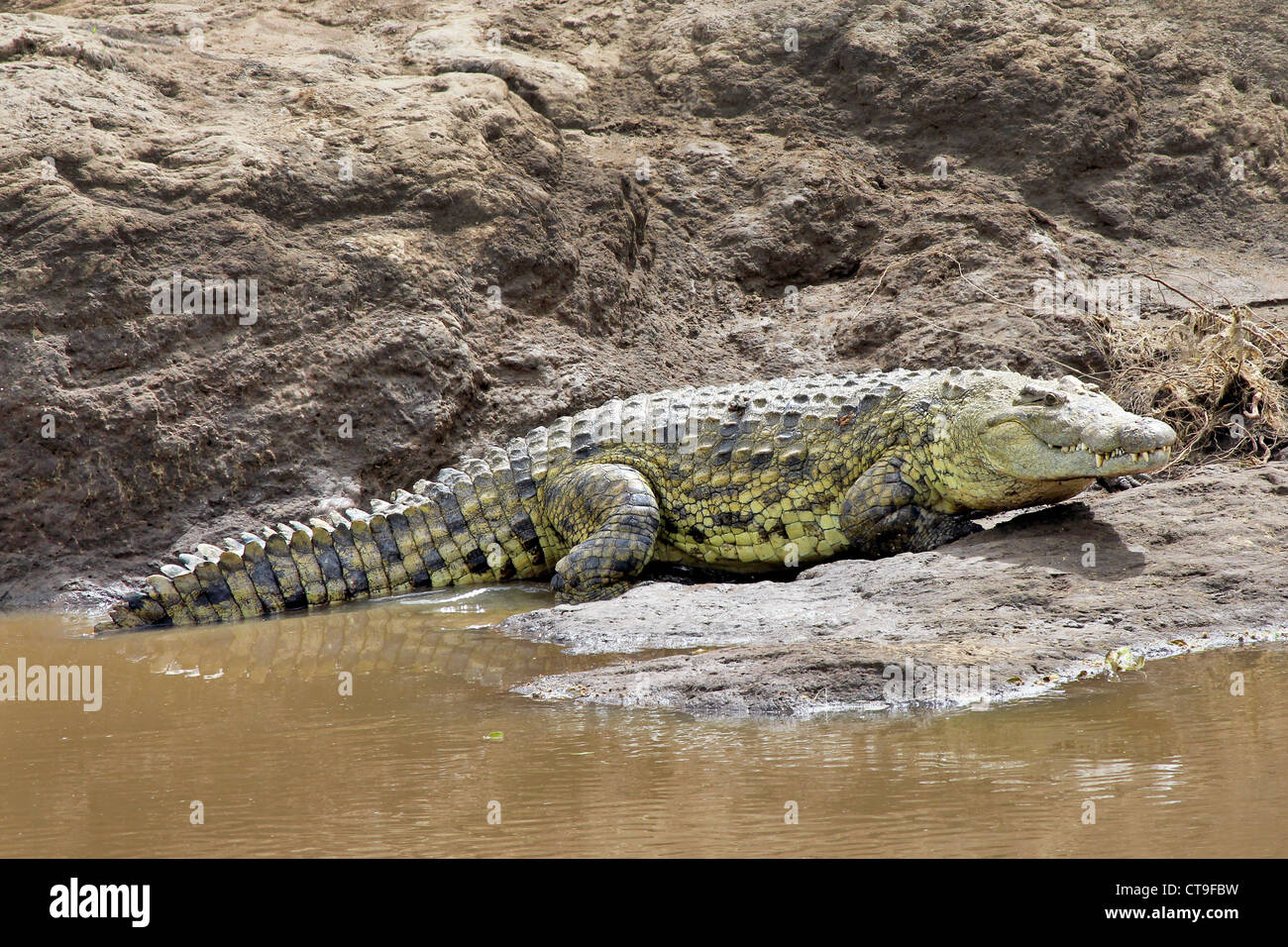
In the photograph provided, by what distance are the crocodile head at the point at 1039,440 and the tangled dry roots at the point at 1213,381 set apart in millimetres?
1297

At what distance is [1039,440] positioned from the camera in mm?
5223

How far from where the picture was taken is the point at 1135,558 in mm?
4629

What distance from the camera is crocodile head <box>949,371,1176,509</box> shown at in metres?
4.95

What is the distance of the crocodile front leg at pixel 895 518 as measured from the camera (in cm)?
560

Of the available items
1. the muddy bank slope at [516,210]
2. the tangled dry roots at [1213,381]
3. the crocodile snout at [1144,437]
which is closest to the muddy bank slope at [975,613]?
the crocodile snout at [1144,437]

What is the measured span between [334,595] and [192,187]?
306 cm

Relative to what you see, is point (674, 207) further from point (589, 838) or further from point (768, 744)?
point (589, 838)

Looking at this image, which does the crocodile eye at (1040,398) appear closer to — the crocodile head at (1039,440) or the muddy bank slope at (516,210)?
the crocodile head at (1039,440)

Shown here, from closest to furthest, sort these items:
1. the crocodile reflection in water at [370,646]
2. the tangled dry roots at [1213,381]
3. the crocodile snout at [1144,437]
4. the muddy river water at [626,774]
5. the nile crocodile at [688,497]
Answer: the muddy river water at [626,774] < the crocodile reflection in water at [370,646] < the crocodile snout at [1144,437] < the nile crocodile at [688,497] < the tangled dry roots at [1213,381]

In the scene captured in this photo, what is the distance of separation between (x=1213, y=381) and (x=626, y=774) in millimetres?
5113

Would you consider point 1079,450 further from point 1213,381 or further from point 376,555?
point 376,555

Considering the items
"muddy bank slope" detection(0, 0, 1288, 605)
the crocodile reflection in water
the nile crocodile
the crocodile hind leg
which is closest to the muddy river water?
the crocodile reflection in water

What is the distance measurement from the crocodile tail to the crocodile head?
2.26m

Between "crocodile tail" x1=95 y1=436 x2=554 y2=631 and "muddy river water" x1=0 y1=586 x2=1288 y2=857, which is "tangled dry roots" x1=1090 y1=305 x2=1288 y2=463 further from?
"crocodile tail" x1=95 y1=436 x2=554 y2=631
